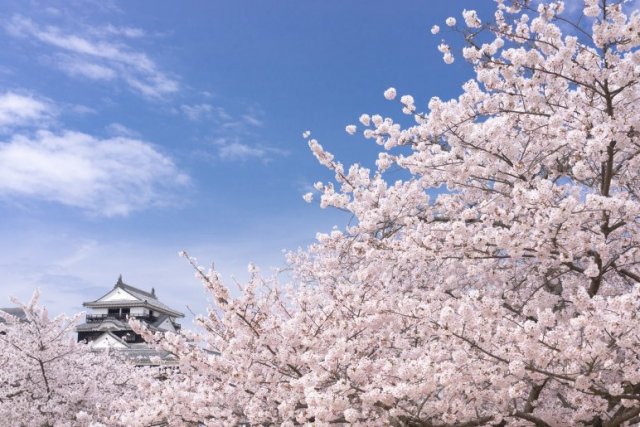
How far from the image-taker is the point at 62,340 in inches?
527

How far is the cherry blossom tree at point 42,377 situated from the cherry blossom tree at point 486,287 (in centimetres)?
567

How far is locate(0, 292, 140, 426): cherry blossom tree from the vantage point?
12.4m

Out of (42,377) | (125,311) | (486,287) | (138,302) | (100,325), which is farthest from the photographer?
(125,311)

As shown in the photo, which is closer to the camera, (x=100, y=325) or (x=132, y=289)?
(x=100, y=325)

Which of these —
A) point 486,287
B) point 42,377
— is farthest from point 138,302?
point 486,287

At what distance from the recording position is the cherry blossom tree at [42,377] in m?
12.4

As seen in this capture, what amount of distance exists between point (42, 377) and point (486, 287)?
32.9 feet

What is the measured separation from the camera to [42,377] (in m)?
13.0

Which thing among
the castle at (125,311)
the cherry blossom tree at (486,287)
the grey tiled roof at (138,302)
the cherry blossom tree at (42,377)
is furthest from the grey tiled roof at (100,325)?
the cherry blossom tree at (486,287)

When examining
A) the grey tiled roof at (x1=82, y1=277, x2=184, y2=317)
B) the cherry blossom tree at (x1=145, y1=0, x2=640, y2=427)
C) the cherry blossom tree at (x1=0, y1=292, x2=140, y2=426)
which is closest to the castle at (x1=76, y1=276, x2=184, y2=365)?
the grey tiled roof at (x1=82, y1=277, x2=184, y2=317)

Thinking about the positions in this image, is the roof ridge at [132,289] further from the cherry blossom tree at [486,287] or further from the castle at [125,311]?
the cherry blossom tree at [486,287]

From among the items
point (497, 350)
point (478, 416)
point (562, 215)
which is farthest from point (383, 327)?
point (562, 215)

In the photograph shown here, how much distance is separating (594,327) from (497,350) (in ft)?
2.85

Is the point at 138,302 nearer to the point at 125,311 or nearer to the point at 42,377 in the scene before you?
the point at 125,311
